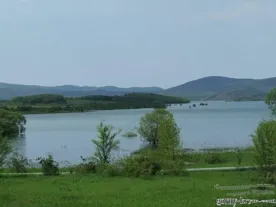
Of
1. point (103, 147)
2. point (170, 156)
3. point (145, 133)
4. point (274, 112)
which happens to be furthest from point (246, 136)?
point (170, 156)

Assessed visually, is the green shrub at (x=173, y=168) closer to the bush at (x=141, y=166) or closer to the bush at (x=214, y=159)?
the bush at (x=141, y=166)

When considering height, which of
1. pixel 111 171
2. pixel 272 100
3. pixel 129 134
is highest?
pixel 272 100

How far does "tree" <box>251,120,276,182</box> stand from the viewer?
28578 millimetres

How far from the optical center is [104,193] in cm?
2244

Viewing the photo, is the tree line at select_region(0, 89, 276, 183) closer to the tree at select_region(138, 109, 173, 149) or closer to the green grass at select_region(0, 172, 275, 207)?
the green grass at select_region(0, 172, 275, 207)

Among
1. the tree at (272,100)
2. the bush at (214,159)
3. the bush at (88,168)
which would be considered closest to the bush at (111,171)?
the bush at (88,168)

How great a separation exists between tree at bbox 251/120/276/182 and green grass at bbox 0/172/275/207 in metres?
1.32

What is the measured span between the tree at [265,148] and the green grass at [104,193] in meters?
1.32

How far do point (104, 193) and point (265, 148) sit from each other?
12.0 metres

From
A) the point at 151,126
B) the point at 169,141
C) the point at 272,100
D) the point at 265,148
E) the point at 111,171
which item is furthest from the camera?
the point at 272,100

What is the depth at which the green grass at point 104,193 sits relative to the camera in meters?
19.2

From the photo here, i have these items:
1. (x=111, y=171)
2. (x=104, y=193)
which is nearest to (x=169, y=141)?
(x=111, y=171)

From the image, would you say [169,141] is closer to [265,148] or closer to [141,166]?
[141,166]

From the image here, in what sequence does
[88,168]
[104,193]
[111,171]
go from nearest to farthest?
[104,193] → [111,171] → [88,168]
